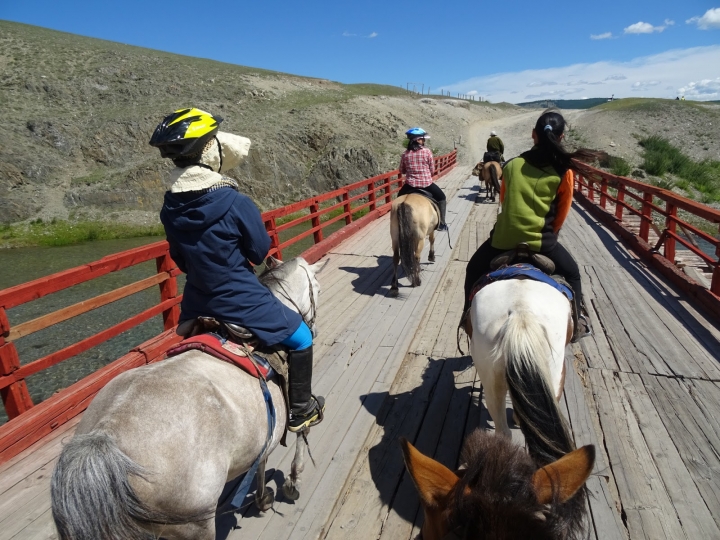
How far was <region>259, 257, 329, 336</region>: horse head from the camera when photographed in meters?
2.85

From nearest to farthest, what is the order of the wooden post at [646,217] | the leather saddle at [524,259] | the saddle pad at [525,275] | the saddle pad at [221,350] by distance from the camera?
the saddle pad at [221,350] → the saddle pad at [525,275] → the leather saddle at [524,259] → the wooden post at [646,217]

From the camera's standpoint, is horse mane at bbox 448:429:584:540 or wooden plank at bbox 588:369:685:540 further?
wooden plank at bbox 588:369:685:540

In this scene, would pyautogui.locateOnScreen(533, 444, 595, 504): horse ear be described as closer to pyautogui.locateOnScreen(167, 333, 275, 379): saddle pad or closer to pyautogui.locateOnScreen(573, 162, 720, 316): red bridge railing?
pyautogui.locateOnScreen(167, 333, 275, 379): saddle pad

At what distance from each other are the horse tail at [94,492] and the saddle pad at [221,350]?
0.68 m

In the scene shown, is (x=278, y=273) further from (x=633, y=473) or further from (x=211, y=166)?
(x=633, y=473)

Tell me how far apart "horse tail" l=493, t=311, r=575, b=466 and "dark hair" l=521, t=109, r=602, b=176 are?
4.27ft

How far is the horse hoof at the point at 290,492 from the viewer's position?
114 inches

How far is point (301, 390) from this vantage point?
8.66ft

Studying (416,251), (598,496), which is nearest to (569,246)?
(416,251)

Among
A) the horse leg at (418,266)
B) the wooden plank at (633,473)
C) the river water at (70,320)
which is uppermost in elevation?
the horse leg at (418,266)

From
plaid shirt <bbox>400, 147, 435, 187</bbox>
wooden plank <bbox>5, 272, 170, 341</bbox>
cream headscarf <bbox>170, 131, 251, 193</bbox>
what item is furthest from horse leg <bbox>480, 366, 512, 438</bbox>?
plaid shirt <bbox>400, 147, 435, 187</bbox>

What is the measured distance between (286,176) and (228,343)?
28074 millimetres

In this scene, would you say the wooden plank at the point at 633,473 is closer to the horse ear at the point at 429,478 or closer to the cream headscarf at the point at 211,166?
the horse ear at the point at 429,478

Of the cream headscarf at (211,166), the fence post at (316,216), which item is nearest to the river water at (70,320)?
the fence post at (316,216)
